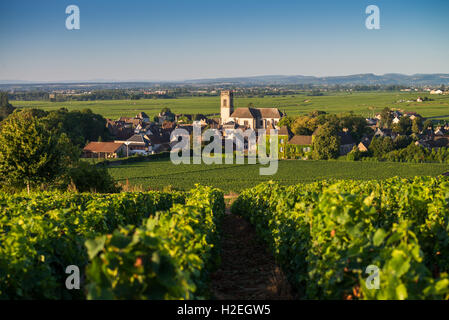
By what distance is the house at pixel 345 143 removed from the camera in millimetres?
72000

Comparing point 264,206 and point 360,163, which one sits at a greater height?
point 264,206

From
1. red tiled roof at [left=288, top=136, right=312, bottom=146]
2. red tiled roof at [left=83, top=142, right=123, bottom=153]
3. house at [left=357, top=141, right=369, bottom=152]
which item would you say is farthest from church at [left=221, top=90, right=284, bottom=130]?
red tiled roof at [left=83, top=142, right=123, bottom=153]

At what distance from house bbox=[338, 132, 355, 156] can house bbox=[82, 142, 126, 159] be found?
36.1 metres

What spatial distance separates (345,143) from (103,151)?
40.6 m

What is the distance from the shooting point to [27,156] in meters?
23.3

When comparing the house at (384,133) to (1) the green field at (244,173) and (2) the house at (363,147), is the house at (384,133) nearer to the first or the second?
(2) the house at (363,147)

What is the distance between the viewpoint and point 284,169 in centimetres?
5538

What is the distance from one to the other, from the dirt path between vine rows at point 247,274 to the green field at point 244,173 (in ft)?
91.2

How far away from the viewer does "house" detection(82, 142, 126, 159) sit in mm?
66875

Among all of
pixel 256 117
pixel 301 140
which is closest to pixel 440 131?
pixel 301 140

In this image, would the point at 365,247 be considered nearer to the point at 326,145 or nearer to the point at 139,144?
the point at 326,145

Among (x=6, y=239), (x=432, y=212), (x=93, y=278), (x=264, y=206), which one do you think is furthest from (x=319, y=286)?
(x=264, y=206)

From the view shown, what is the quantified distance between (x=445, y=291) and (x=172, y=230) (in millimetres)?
2719
